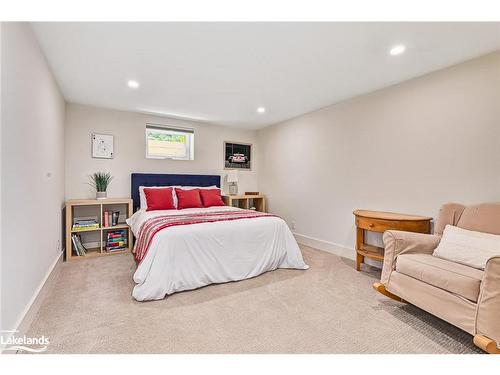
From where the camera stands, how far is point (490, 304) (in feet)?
4.56

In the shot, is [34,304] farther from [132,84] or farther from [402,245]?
[402,245]

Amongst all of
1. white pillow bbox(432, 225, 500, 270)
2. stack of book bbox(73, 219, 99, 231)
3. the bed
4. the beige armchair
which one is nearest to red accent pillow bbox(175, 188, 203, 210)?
the bed

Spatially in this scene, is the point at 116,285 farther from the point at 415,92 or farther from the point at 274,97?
the point at 415,92

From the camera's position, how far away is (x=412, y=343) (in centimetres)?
158

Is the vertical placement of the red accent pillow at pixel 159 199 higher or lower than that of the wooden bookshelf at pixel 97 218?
higher

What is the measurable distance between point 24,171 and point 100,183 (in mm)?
2102

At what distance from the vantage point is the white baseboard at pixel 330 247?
3.30m

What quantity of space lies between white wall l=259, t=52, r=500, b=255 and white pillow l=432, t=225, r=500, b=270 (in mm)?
579

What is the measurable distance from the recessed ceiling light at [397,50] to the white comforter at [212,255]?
2.13m

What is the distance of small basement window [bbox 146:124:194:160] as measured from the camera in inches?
171

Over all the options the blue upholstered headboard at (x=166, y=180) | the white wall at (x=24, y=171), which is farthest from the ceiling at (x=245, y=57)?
the blue upholstered headboard at (x=166, y=180)

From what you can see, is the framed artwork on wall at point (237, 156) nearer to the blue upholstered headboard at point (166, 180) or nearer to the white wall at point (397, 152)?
the blue upholstered headboard at point (166, 180)

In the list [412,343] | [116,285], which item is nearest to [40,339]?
[116,285]

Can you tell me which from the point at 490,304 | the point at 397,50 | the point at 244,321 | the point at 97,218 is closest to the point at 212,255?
the point at 244,321
